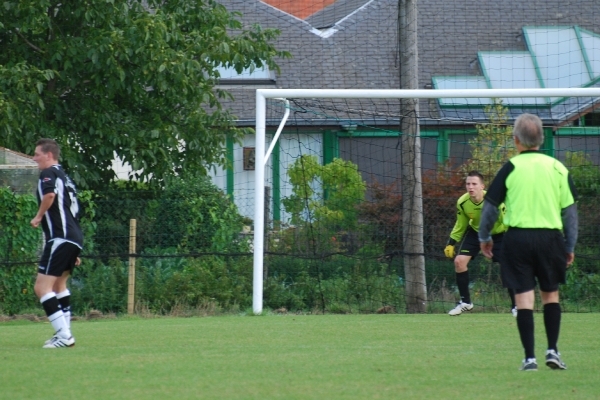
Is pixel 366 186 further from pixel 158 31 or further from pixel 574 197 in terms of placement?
pixel 574 197

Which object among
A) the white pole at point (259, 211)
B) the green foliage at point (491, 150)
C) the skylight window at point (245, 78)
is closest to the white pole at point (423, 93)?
the white pole at point (259, 211)

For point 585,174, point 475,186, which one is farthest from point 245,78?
point 475,186

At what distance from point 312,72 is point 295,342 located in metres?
16.3

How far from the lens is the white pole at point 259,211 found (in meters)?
13.1

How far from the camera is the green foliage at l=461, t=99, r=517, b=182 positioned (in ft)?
50.1

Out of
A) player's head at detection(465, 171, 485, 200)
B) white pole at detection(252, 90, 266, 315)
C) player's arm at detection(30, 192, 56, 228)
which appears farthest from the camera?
white pole at detection(252, 90, 266, 315)

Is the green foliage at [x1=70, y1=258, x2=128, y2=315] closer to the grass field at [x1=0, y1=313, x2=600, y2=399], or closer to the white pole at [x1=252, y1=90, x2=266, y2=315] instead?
the white pole at [x1=252, y1=90, x2=266, y2=315]

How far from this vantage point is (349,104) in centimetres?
2062

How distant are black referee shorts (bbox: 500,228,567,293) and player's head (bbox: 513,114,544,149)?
619 millimetres

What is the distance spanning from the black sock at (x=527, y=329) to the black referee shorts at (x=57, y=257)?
396 centimetres

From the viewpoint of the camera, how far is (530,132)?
6.88m

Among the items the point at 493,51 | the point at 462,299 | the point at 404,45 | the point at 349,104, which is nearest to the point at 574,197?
the point at 462,299

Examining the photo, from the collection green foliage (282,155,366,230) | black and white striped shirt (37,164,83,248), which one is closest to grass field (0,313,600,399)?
black and white striped shirt (37,164,83,248)

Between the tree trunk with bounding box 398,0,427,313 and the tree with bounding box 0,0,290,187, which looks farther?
the tree trunk with bounding box 398,0,427,313
